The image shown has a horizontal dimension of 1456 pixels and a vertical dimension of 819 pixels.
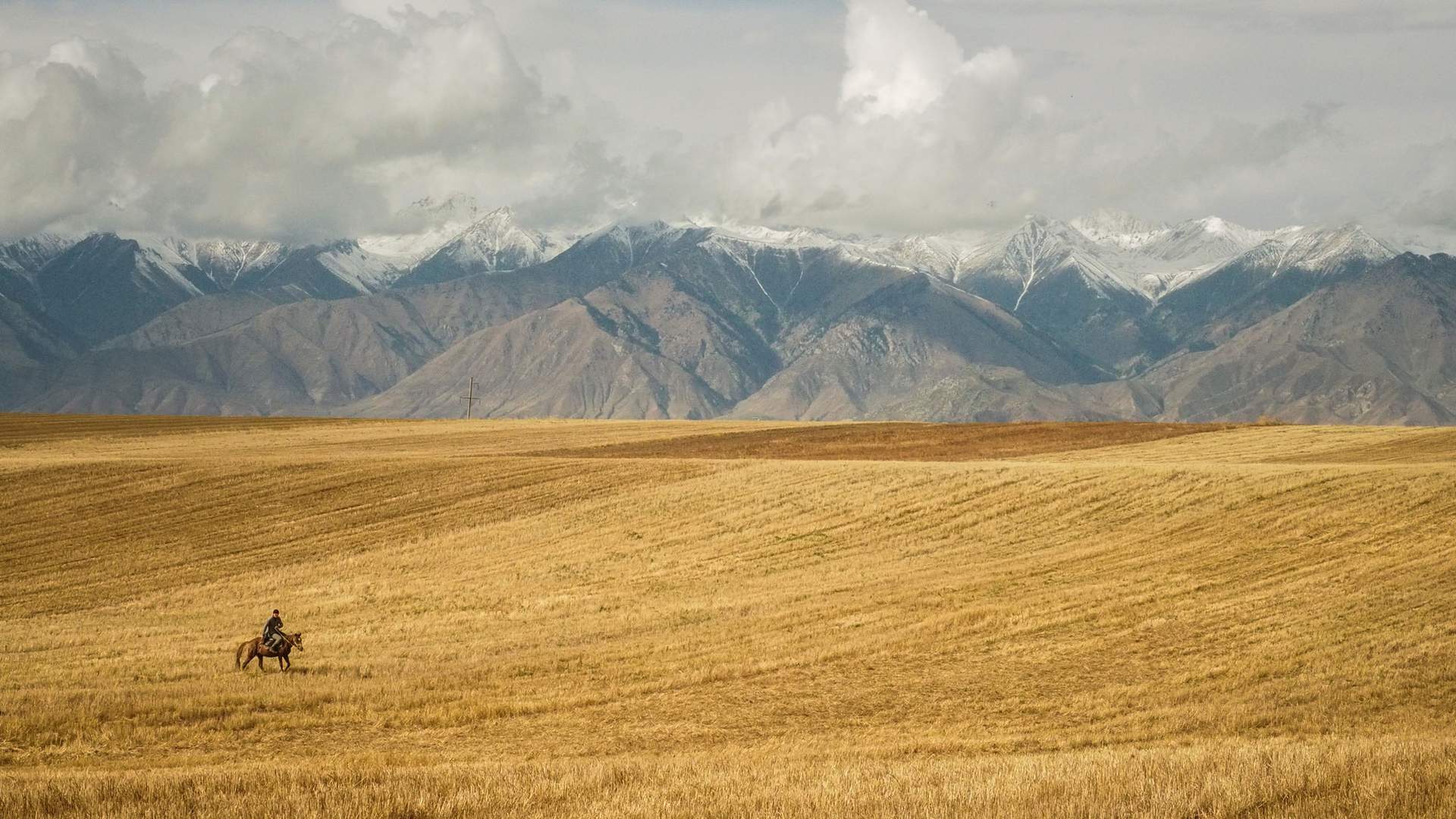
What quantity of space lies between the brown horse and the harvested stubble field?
0.57 metres

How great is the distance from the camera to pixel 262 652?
27109 millimetres

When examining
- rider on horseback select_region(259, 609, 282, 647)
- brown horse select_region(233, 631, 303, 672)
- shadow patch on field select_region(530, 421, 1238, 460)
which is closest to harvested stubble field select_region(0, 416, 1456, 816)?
brown horse select_region(233, 631, 303, 672)

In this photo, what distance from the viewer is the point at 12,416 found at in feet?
338

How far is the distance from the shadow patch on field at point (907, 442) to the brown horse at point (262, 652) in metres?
42.3

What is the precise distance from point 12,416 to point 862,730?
101525 millimetres

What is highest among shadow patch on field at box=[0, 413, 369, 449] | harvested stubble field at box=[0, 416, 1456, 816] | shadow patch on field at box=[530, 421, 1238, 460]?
shadow patch on field at box=[0, 413, 369, 449]

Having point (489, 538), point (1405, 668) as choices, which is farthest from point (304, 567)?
point (1405, 668)

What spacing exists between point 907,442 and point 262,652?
55.7 meters

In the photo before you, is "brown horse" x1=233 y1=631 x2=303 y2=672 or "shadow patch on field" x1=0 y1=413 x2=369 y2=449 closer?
"brown horse" x1=233 y1=631 x2=303 y2=672

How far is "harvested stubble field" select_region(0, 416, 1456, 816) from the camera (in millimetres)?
15156

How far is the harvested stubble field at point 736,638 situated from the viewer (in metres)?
15.2

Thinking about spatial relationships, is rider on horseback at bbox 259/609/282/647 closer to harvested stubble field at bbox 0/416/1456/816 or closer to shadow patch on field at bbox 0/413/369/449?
harvested stubble field at bbox 0/416/1456/816

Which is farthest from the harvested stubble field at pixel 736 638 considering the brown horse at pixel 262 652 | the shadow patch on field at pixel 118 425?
the shadow patch on field at pixel 118 425

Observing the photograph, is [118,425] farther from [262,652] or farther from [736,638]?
[736,638]
